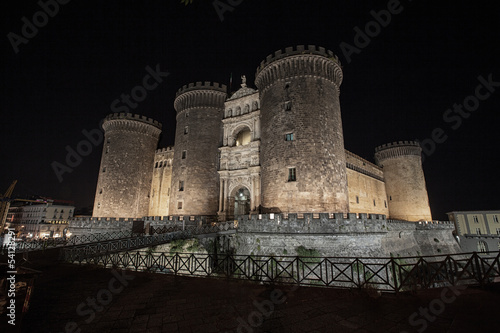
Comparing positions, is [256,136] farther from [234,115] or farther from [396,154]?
[396,154]

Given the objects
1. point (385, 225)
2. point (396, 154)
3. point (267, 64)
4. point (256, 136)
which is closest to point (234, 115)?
point (256, 136)

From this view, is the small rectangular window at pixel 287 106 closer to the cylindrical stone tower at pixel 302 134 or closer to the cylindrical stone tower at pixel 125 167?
the cylindrical stone tower at pixel 302 134

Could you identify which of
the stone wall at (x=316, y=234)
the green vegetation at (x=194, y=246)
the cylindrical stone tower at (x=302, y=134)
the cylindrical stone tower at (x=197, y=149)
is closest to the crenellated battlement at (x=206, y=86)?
the cylindrical stone tower at (x=197, y=149)

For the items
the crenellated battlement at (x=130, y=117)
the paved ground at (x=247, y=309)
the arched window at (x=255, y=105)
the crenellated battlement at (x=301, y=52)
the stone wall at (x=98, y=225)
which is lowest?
the paved ground at (x=247, y=309)

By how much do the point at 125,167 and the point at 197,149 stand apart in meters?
11.3

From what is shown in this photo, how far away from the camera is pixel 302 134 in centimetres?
2047

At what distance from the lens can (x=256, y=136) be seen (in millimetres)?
Answer: 24953

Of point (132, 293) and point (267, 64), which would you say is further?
point (267, 64)

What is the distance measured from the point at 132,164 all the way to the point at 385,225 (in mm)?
29503

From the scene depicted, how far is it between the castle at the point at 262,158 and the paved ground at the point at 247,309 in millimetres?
12434

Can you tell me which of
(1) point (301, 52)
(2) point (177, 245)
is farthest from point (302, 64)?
(2) point (177, 245)

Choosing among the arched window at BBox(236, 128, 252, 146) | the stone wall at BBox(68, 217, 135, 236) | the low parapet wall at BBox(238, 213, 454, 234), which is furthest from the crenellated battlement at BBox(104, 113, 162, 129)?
the low parapet wall at BBox(238, 213, 454, 234)

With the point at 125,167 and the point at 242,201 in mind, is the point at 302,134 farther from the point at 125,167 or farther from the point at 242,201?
the point at 125,167

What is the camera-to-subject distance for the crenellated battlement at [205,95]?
28750 millimetres
